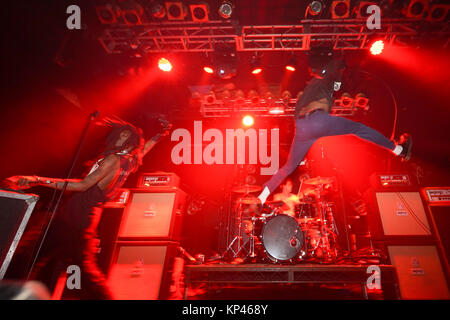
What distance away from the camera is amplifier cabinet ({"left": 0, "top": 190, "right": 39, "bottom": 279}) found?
174 centimetres

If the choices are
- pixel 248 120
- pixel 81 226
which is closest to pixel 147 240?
pixel 81 226

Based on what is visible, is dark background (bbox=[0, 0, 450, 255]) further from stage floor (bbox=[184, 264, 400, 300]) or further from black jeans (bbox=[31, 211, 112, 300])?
stage floor (bbox=[184, 264, 400, 300])

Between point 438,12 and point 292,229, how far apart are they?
5.02 meters

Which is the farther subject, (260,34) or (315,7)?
(260,34)

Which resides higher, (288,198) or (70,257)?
(288,198)

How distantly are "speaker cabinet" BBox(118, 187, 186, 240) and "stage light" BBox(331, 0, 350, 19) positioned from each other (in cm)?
512

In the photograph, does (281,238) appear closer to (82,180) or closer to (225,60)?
(82,180)

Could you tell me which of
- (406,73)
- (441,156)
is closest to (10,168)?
(406,73)

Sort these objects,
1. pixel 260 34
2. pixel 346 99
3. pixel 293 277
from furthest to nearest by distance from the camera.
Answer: pixel 346 99 < pixel 260 34 < pixel 293 277

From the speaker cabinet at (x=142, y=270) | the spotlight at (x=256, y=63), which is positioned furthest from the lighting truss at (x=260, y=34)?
the speaker cabinet at (x=142, y=270)

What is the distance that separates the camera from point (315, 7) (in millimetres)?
4207

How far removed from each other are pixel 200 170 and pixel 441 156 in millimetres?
6559

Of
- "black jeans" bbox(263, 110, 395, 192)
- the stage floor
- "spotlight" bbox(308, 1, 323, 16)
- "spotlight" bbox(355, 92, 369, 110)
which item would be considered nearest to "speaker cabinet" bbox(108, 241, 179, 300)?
the stage floor
